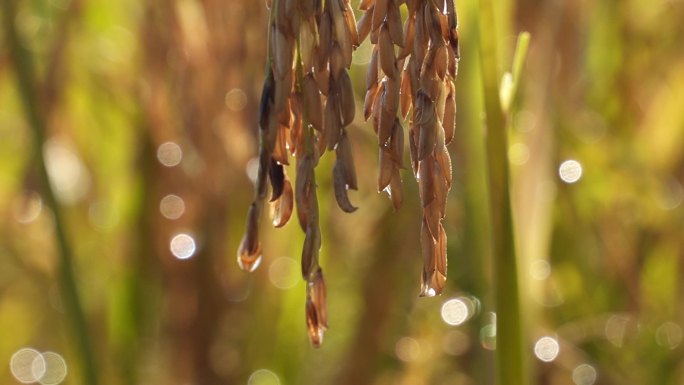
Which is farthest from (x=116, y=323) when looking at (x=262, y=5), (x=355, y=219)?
(x=262, y=5)

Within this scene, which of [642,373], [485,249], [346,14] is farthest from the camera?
[642,373]

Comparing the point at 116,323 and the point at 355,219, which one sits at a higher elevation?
the point at 355,219

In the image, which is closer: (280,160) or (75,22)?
(280,160)

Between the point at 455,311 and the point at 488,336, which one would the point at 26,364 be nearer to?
the point at 455,311

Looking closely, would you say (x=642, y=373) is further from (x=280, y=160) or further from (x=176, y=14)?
(x=280, y=160)

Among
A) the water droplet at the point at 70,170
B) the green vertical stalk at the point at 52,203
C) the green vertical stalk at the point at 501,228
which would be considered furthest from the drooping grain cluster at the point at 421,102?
the water droplet at the point at 70,170

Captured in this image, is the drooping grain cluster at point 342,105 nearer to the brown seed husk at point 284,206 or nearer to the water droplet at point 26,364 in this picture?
the brown seed husk at point 284,206

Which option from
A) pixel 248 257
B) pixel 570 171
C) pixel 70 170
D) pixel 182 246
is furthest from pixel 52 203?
pixel 70 170
